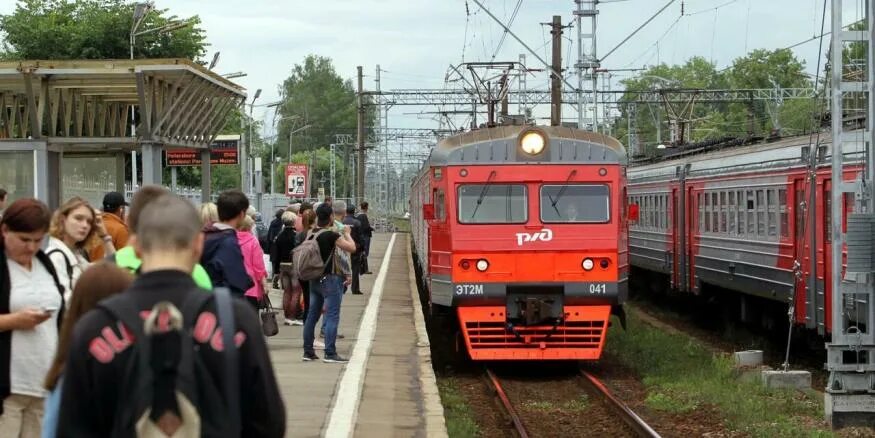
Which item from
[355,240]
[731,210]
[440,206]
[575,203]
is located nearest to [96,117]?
[355,240]

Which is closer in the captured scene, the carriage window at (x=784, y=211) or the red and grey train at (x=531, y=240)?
the red and grey train at (x=531, y=240)

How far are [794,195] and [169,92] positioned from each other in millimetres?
7595

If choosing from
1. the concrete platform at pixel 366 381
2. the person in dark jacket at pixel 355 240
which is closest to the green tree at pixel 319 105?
the person in dark jacket at pixel 355 240

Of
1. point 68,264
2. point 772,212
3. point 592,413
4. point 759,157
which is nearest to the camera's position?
point 68,264

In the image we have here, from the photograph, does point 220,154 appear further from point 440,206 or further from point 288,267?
point 440,206

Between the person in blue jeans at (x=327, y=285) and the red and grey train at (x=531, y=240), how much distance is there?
171cm

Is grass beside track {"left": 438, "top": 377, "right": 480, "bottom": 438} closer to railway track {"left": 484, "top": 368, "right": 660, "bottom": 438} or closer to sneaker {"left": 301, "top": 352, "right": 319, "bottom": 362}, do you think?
railway track {"left": 484, "top": 368, "right": 660, "bottom": 438}

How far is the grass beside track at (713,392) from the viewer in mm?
12117

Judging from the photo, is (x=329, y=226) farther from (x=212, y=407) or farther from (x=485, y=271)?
(x=212, y=407)

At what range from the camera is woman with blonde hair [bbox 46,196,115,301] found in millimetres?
6344

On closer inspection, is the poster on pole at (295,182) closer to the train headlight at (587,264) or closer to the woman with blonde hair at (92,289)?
the train headlight at (587,264)

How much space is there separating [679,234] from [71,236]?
1789 centimetres

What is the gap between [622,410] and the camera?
1294 centimetres

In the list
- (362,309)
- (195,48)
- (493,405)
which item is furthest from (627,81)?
(493,405)
